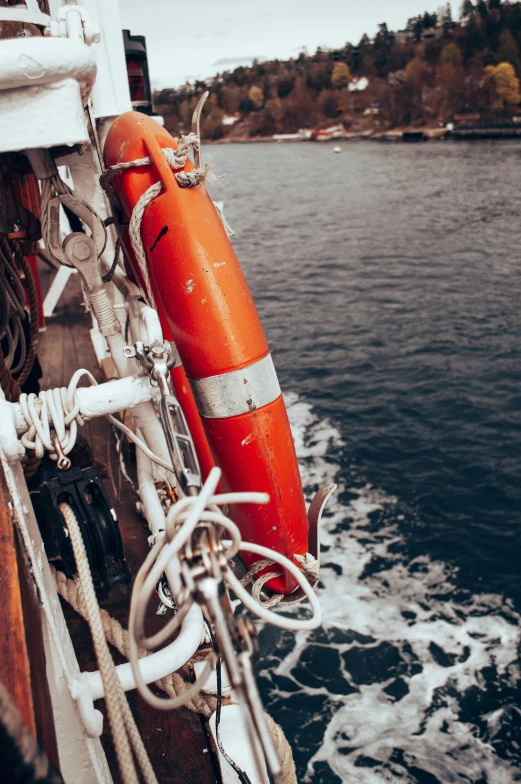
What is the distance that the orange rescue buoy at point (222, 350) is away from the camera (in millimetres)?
2277

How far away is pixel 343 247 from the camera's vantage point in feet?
57.8

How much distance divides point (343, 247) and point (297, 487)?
16.0 metres

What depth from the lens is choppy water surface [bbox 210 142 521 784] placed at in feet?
13.6

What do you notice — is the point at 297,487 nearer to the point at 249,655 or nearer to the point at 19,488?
the point at 19,488

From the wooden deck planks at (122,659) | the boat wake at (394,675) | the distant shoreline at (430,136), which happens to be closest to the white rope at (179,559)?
the wooden deck planks at (122,659)

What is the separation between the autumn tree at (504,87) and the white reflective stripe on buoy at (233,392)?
6273 centimetres

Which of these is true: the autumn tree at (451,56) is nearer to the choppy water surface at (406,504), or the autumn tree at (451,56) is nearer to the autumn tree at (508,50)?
the autumn tree at (508,50)

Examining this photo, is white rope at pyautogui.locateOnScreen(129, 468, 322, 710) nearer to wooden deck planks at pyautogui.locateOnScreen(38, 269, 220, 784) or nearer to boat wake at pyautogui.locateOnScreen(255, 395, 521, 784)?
wooden deck planks at pyautogui.locateOnScreen(38, 269, 220, 784)

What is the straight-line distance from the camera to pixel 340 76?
302ft

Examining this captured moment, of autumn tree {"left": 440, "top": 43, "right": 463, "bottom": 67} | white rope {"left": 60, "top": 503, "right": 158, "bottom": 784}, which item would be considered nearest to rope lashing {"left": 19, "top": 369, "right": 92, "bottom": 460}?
white rope {"left": 60, "top": 503, "right": 158, "bottom": 784}

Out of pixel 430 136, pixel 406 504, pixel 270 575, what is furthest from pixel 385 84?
pixel 270 575

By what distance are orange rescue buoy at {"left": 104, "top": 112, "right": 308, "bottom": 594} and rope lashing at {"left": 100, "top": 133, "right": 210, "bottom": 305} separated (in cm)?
3

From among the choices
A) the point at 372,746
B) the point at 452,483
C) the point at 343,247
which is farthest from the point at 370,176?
the point at 372,746

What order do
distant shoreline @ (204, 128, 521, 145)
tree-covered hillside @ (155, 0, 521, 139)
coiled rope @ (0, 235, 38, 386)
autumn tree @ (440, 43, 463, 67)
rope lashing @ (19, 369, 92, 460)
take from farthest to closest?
autumn tree @ (440, 43, 463, 67)
tree-covered hillside @ (155, 0, 521, 139)
distant shoreline @ (204, 128, 521, 145)
coiled rope @ (0, 235, 38, 386)
rope lashing @ (19, 369, 92, 460)
